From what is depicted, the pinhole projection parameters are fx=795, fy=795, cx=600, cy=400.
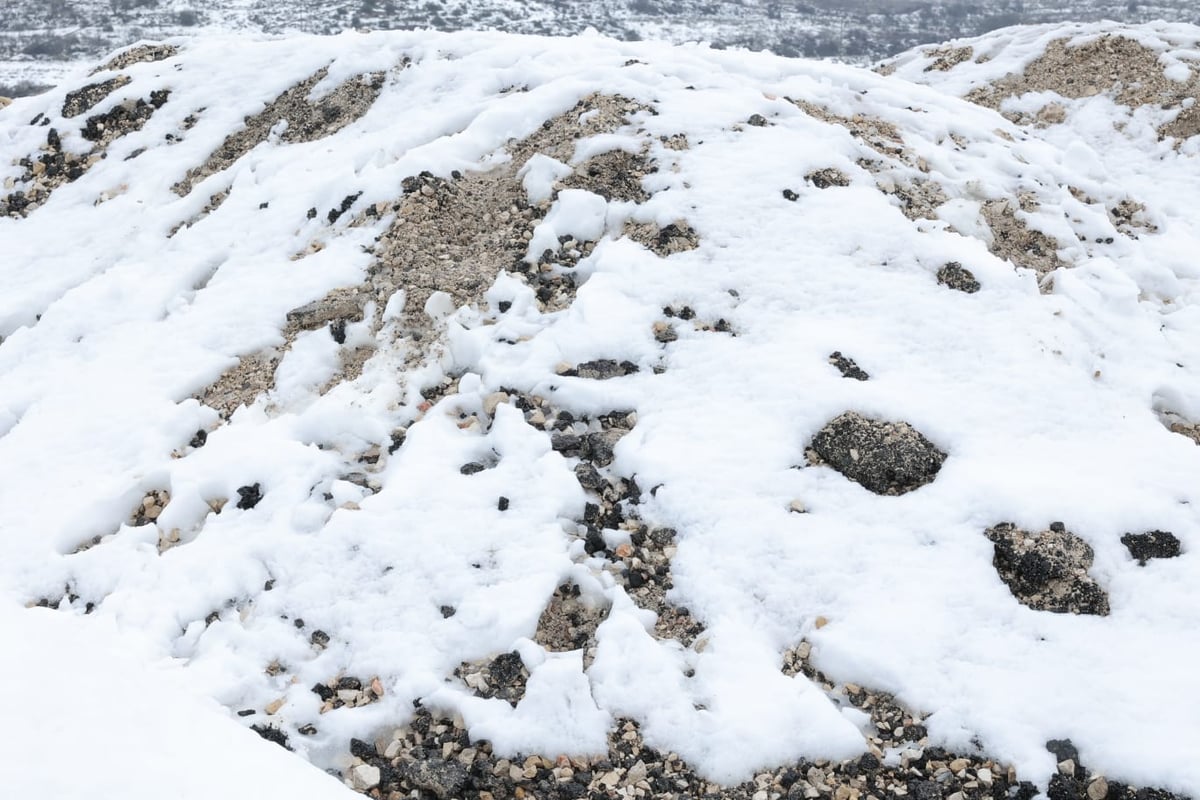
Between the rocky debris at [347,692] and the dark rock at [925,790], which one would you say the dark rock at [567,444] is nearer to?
the rocky debris at [347,692]

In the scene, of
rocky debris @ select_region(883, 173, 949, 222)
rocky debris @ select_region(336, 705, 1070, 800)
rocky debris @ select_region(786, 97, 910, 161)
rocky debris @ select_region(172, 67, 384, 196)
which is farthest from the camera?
rocky debris @ select_region(172, 67, 384, 196)

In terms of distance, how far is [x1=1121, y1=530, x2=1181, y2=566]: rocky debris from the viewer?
4762 mm

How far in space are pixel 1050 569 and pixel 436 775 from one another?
359 centimetres

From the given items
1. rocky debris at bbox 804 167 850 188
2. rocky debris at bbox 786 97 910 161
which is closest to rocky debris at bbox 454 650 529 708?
rocky debris at bbox 804 167 850 188

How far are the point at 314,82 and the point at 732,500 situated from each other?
895 cm

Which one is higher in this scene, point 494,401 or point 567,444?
point 494,401

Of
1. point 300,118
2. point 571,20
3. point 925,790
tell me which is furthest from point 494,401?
point 571,20

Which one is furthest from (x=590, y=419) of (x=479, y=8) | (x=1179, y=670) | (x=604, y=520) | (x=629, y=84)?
(x=479, y=8)

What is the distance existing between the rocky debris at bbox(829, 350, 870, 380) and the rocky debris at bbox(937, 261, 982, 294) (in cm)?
150

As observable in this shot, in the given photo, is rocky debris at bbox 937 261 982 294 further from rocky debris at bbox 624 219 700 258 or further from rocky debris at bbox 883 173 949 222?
rocky debris at bbox 624 219 700 258

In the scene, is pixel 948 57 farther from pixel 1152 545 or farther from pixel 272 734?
pixel 272 734

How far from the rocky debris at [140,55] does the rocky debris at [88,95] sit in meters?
0.96

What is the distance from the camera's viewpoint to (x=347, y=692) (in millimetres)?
4305

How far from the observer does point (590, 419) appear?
5.87 meters
